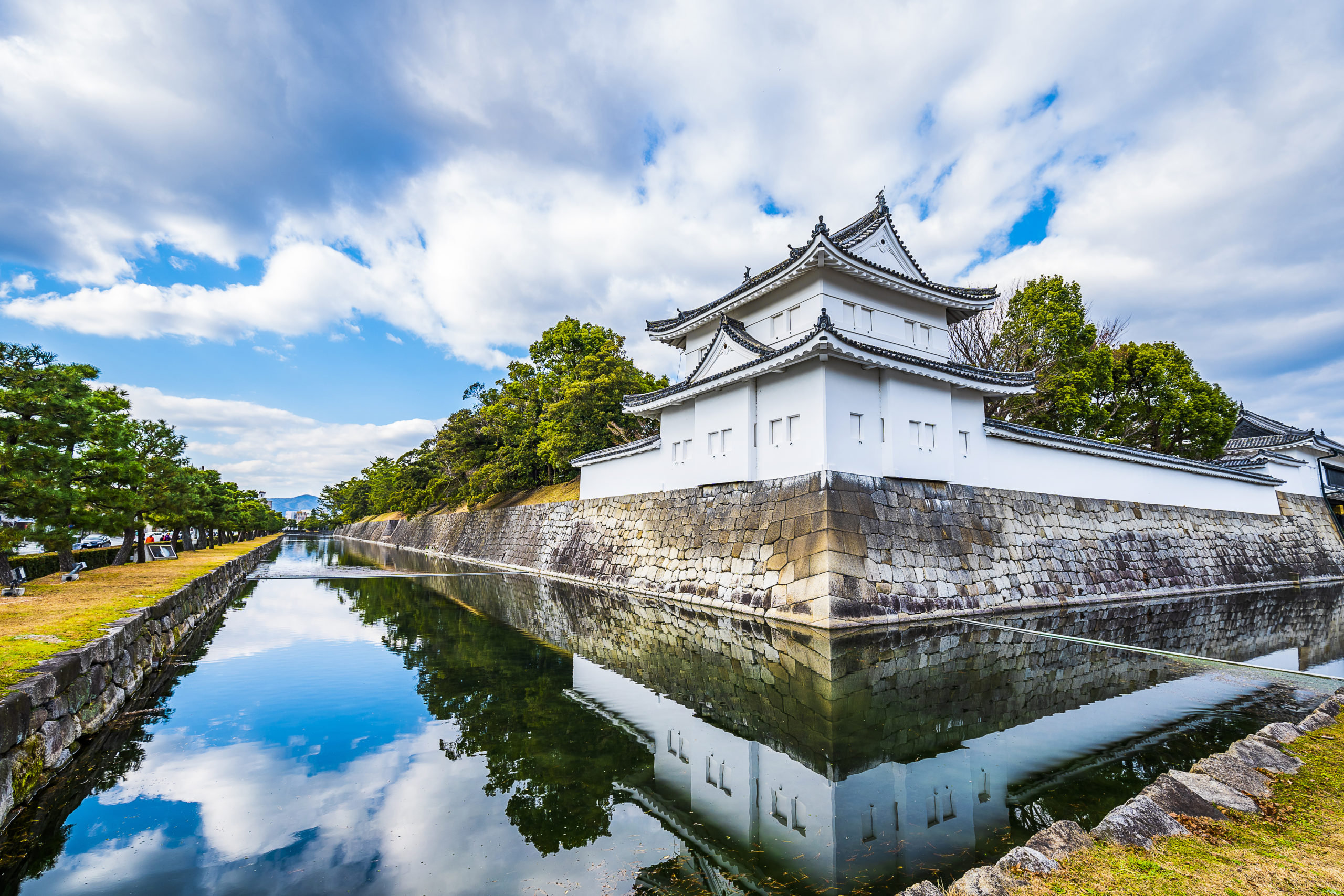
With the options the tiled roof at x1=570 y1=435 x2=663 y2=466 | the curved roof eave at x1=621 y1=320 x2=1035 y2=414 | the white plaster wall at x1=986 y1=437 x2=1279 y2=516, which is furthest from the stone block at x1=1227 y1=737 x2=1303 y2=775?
the tiled roof at x1=570 y1=435 x2=663 y2=466

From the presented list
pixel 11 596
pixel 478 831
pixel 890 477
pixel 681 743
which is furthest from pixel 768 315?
pixel 11 596

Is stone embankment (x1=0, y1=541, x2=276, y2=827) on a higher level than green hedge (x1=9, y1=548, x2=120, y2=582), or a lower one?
lower

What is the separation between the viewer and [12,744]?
347 cm

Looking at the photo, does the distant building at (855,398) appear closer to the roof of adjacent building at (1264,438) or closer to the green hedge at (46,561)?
the roof of adjacent building at (1264,438)

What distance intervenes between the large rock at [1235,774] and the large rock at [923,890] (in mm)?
2107

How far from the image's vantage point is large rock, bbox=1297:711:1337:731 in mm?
4203

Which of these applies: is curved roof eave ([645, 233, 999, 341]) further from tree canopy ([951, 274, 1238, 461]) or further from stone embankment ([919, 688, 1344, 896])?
stone embankment ([919, 688, 1344, 896])

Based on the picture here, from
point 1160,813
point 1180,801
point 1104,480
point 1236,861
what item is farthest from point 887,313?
point 1236,861

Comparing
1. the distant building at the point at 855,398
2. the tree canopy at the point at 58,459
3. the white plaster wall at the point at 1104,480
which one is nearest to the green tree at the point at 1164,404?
the white plaster wall at the point at 1104,480

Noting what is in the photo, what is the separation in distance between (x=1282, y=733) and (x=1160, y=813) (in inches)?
84.3

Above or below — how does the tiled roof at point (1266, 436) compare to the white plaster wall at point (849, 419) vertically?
above

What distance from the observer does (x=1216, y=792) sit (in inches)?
121

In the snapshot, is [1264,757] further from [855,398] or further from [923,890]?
[855,398]

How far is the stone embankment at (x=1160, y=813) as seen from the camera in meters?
2.37
